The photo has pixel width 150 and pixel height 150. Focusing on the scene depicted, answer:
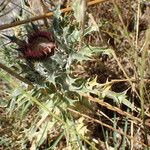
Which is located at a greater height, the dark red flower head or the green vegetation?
the dark red flower head

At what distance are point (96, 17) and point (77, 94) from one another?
615mm

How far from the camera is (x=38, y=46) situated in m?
1.55

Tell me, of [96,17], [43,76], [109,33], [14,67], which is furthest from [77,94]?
[96,17]

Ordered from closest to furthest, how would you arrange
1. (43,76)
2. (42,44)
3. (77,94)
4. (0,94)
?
(42,44), (43,76), (77,94), (0,94)

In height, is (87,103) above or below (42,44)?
below

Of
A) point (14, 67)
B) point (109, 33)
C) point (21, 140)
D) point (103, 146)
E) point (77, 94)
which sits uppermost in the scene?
point (14, 67)

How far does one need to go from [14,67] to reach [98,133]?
595 mm

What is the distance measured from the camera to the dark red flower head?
60.5 inches

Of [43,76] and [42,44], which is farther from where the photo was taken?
[43,76]

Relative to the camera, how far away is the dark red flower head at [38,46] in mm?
1537

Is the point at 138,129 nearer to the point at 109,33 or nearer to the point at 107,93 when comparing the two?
the point at 107,93

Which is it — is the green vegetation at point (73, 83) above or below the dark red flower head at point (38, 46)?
below

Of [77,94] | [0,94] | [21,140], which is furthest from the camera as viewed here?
[0,94]

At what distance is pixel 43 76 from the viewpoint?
166 cm
